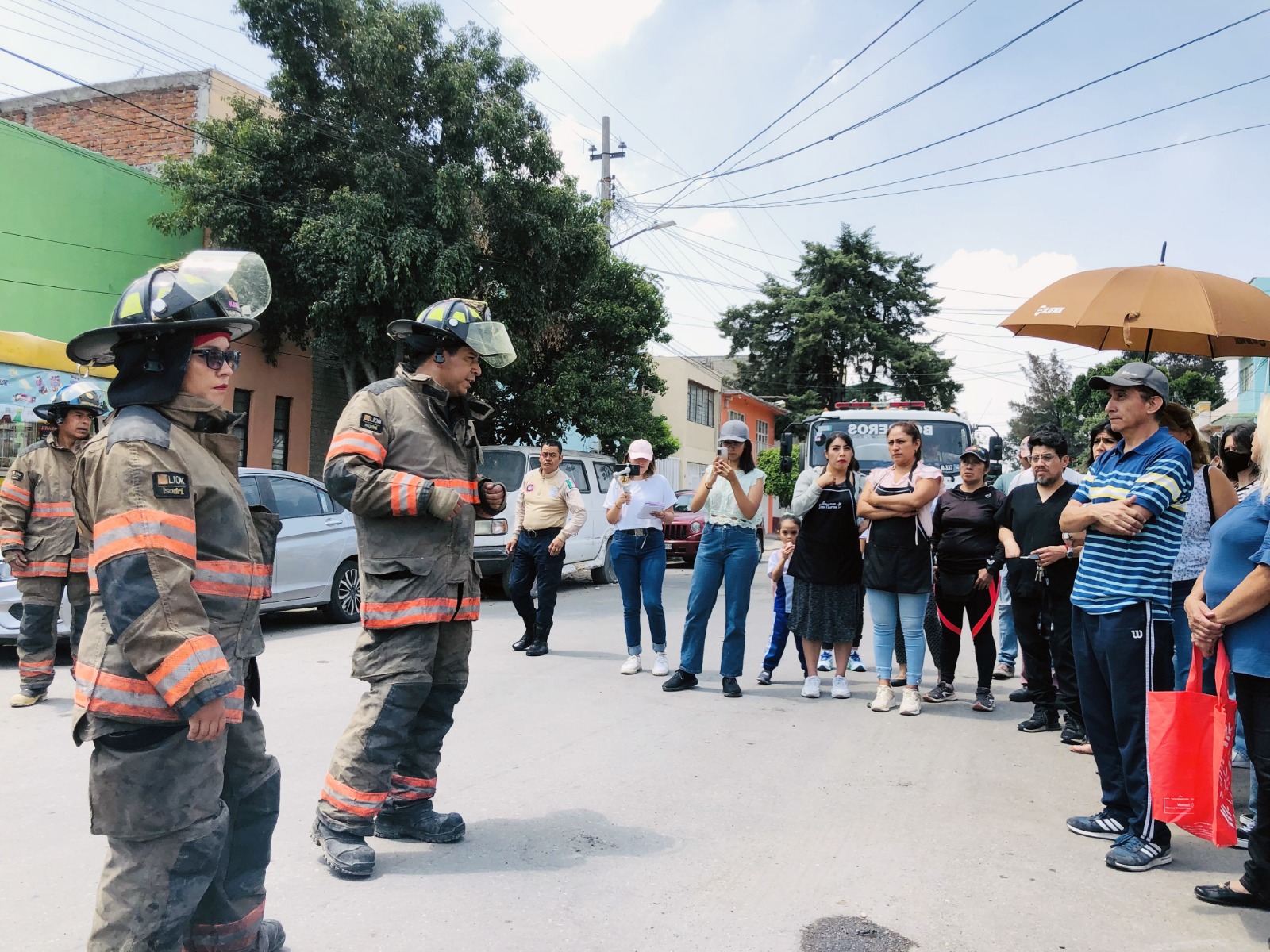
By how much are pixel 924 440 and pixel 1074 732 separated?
741cm

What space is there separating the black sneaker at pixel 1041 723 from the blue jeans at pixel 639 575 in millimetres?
2768

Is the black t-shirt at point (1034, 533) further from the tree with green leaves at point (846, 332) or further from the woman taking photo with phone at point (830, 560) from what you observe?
the tree with green leaves at point (846, 332)

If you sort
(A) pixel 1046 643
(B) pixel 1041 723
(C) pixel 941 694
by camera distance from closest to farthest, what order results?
(B) pixel 1041 723, (A) pixel 1046 643, (C) pixel 941 694

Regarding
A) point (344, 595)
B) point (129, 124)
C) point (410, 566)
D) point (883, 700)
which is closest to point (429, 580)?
point (410, 566)

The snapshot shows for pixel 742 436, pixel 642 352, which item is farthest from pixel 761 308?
pixel 742 436

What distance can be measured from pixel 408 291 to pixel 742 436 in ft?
29.3

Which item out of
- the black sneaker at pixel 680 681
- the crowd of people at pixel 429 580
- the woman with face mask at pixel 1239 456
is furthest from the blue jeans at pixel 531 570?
the woman with face mask at pixel 1239 456

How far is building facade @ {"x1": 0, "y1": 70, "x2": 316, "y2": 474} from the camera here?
38.1 feet

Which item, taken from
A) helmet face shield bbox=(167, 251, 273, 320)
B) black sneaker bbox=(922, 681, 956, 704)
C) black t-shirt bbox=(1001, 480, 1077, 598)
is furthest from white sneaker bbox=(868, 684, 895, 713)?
helmet face shield bbox=(167, 251, 273, 320)

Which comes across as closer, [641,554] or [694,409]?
[641,554]

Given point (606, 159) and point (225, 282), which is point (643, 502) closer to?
point (225, 282)

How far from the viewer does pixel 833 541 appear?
6855 mm

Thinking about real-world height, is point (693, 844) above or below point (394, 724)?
below

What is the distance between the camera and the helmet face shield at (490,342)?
384cm
